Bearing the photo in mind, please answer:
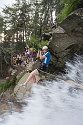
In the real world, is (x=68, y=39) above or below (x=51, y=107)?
above

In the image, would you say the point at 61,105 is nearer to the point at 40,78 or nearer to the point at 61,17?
the point at 40,78

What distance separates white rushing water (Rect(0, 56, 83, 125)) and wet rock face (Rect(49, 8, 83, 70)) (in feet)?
14.8

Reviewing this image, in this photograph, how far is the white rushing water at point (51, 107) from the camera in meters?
8.94

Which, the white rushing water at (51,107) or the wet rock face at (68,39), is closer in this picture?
the white rushing water at (51,107)

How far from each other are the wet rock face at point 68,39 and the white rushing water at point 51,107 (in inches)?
177

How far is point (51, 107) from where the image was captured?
1032 centimetres

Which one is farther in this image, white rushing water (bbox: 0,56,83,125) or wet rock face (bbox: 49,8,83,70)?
wet rock face (bbox: 49,8,83,70)

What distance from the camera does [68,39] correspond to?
761 inches

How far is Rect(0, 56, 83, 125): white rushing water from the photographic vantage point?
8.94 m

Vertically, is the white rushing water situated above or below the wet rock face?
below

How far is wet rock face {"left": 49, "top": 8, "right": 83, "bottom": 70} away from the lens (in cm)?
1900

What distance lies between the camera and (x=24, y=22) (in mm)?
53250

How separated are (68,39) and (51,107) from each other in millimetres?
9868

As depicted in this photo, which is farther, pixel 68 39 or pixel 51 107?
pixel 68 39
